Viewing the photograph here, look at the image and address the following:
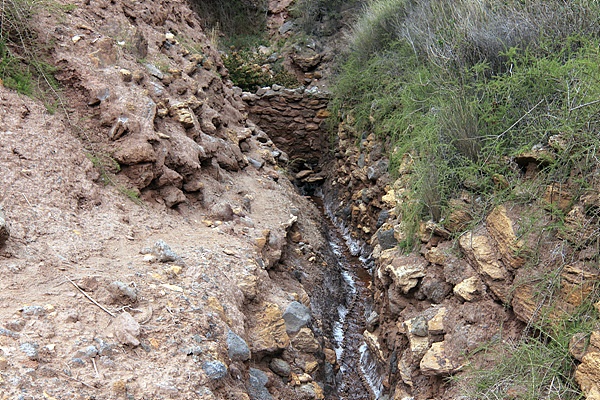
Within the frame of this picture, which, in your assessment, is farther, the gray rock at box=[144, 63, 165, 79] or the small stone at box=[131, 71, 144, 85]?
the gray rock at box=[144, 63, 165, 79]

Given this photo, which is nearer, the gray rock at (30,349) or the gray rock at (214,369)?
the gray rock at (30,349)

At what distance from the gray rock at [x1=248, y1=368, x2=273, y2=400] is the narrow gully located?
783 millimetres

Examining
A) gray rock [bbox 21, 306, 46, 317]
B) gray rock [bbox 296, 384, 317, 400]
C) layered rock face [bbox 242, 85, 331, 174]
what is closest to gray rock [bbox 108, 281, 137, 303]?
gray rock [bbox 21, 306, 46, 317]

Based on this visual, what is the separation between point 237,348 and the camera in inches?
109

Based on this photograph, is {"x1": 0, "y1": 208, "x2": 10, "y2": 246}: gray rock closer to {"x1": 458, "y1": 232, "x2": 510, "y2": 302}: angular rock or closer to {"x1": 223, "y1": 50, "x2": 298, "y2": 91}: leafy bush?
{"x1": 458, "y1": 232, "x2": 510, "y2": 302}: angular rock

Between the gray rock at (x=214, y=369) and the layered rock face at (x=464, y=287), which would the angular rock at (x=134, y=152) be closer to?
the gray rock at (x=214, y=369)

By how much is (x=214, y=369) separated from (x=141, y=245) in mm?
1092

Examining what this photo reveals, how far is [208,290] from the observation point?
2.94 m

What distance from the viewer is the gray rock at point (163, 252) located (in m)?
3.03

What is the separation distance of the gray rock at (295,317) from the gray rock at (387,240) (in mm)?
1191

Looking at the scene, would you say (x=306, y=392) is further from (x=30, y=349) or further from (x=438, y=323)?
(x=30, y=349)

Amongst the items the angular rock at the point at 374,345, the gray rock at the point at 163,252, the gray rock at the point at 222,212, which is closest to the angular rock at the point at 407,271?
the angular rock at the point at 374,345

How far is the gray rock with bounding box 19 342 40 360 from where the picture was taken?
1.99 m

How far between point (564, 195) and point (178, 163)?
2.83m
